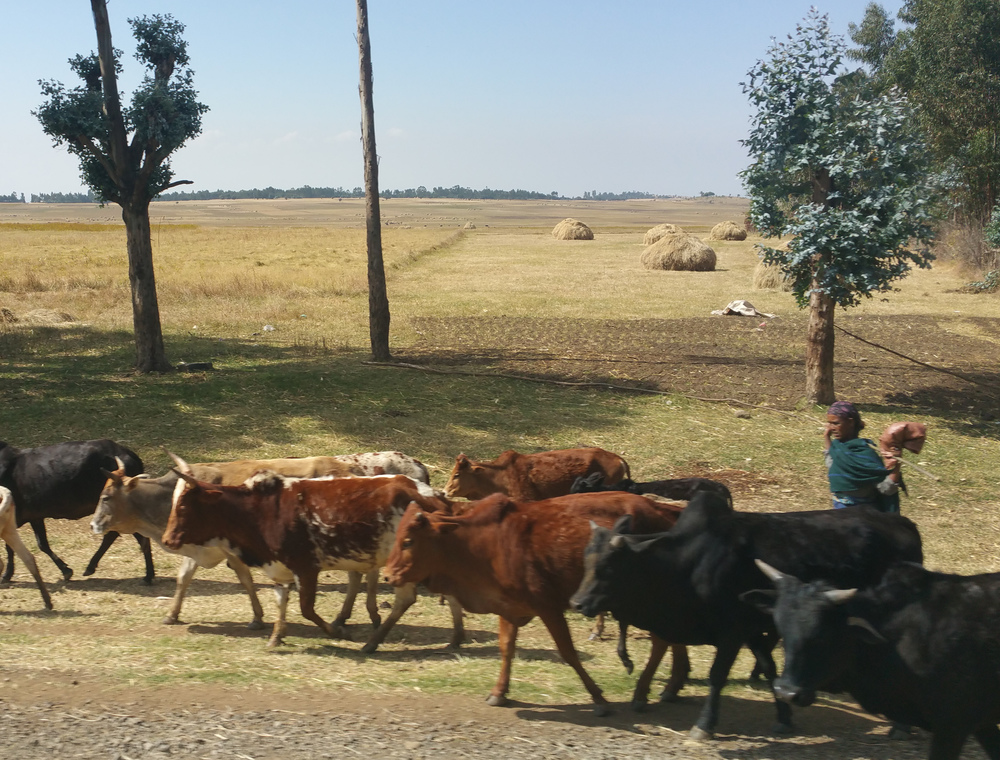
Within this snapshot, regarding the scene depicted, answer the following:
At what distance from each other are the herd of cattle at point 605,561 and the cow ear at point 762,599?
1cm

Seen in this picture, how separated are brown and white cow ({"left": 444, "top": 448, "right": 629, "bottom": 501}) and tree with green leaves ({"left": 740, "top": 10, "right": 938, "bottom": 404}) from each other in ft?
24.0

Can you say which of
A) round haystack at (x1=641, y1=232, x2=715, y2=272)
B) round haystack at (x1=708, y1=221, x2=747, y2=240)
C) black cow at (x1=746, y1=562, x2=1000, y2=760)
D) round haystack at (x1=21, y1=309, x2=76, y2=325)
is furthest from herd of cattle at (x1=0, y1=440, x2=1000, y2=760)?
round haystack at (x1=708, y1=221, x2=747, y2=240)

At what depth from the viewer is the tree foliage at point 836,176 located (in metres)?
14.9

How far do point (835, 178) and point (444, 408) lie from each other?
24.7ft

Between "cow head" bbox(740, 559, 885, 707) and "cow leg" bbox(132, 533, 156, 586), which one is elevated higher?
"cow head" bbox(740, 559, 885, 707)

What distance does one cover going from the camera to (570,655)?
6.38 m

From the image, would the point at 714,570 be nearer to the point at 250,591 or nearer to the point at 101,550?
the point at 250,591

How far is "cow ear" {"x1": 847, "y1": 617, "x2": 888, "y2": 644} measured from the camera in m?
5.26

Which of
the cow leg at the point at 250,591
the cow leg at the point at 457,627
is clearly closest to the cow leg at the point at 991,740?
the cow leg at the point at 457,627

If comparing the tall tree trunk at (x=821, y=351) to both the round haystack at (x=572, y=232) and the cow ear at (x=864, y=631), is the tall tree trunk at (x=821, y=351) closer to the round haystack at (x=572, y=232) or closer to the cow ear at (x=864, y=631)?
the cow ear at (x=864, y=631)

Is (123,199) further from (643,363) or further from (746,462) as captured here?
(746,462)

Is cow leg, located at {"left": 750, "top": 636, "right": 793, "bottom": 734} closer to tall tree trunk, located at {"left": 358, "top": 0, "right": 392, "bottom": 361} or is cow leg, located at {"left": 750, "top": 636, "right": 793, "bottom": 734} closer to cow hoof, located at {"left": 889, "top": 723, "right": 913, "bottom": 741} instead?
cow hoof, located at {"left": 889, "top": 723, "right": 913, "bottom": 741}

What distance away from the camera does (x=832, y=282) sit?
15.4 m

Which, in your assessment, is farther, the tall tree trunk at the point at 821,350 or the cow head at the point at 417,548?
the tall tree trunk at the point at 821,350
